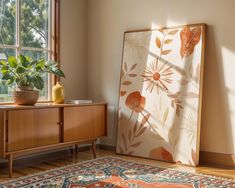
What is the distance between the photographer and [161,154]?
168 inches

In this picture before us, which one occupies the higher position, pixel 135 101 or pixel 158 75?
pixel 158 75

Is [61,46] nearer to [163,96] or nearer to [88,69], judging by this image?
[88,69]

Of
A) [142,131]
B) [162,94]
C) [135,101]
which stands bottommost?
[142,131]

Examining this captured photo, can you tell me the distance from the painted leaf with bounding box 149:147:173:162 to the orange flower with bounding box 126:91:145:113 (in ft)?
1.85

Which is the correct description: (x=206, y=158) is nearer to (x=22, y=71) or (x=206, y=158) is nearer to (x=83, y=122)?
(x=83, y=122)

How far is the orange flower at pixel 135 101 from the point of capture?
4.50 metres

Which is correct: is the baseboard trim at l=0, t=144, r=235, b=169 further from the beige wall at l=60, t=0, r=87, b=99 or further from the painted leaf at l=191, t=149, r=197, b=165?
the beige wall at l=60, t=0, r=87, b=99

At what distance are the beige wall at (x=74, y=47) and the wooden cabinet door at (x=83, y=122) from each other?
0.57 meters

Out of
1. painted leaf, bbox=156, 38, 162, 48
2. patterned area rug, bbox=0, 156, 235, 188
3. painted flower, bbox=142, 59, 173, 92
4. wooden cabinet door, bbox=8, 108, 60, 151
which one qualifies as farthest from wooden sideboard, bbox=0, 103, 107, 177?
painted leaf, bbox=156, 38, 162, 48

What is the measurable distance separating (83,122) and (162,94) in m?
1.05

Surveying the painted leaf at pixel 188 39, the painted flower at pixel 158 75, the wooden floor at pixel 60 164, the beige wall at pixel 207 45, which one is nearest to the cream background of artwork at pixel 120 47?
the beige wall at pixel 207 45

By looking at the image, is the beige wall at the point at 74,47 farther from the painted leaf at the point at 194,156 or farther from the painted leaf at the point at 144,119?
the painted leaf at the point at 194,156

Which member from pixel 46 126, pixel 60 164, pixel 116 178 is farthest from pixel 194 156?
pixel 46 126

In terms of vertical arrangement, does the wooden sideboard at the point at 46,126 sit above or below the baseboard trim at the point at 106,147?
above
